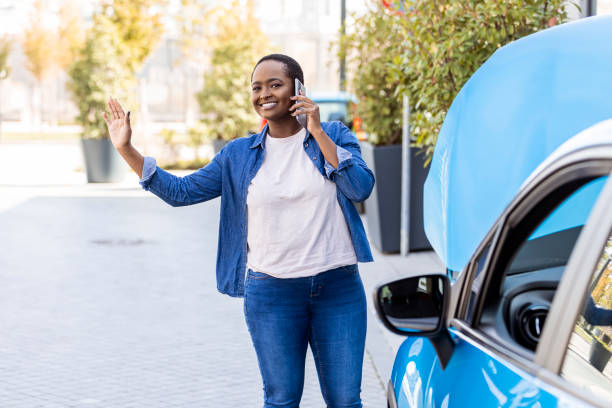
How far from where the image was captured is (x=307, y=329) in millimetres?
3492

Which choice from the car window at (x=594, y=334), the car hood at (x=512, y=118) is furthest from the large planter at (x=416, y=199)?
the car window at (x=594, y=334)

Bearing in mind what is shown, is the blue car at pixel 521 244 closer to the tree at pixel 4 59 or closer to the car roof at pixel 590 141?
the car roof at pixel 590 141

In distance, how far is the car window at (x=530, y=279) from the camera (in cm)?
210

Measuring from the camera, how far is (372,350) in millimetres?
6391

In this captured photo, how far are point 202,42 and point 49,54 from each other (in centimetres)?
1321

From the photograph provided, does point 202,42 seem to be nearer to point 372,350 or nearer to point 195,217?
Answer: point 195,217

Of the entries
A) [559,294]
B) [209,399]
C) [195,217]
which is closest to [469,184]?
[559,294]

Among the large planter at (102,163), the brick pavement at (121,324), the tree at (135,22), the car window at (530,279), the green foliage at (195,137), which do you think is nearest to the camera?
the car window at (530,279)

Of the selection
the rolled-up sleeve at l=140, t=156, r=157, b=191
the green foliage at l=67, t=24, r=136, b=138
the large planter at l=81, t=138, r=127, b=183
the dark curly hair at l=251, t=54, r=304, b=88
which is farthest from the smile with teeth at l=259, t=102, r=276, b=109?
the green foliage at l=67, t=24, r=136, b=138

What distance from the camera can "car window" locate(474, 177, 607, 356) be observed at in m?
2.10

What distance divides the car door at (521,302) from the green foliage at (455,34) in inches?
152

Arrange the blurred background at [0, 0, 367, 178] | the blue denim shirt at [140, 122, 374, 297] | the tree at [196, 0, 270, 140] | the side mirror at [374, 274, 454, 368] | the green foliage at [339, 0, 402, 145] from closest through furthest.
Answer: the side mirror at [374, 274, 454, 368]
the blue denim shirt at [140, 122, 374, 297]
the green foliage at [339, 0, 402, 145]
the blurred background at [0, 0, 367, 178]
the tree at [196, 0, 270, 140]

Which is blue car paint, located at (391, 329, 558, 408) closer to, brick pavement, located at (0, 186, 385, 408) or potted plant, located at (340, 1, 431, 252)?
brick pavement, located at (0, 186, 385, 408)

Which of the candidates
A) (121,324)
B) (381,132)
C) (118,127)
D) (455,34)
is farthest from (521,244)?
(381,132)
